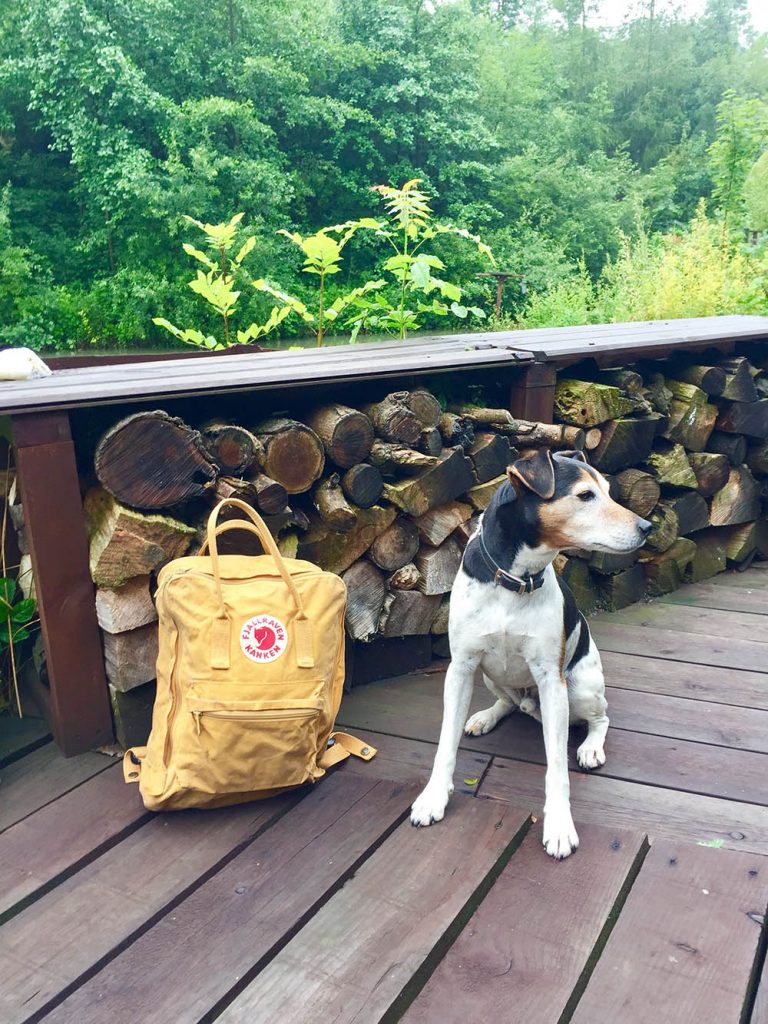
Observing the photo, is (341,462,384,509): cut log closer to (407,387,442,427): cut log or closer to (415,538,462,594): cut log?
(407,387,442,427): cut log

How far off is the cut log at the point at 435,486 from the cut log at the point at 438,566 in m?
0.19

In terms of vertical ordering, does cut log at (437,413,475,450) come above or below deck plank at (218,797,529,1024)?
above

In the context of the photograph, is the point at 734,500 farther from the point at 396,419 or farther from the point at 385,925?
the point at 385,925

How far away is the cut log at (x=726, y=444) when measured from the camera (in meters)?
3.93

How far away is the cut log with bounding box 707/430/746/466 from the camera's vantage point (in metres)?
3.93

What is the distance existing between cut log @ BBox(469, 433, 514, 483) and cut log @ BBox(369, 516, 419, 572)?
13.3 inches

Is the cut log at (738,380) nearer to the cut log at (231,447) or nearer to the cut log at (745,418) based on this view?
the cut log at (745,418)

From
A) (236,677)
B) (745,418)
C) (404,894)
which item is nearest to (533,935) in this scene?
(404,894)

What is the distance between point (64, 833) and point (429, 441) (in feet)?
5.40

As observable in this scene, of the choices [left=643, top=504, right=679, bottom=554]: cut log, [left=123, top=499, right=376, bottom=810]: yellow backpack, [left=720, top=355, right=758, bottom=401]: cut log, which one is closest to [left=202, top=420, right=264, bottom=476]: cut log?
[left=123, top=499, right=376, bottom=810]: yellow backpack

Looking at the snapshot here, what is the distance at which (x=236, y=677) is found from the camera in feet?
6.52

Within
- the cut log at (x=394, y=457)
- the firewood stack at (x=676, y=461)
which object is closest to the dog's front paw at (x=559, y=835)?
the cut log at (x=394, y=457)

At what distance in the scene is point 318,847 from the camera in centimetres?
198

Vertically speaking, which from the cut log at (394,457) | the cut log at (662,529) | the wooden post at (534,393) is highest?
the wooden post at (534,393)
